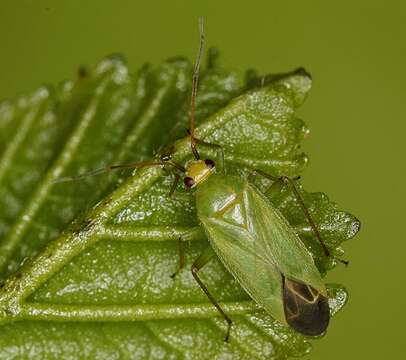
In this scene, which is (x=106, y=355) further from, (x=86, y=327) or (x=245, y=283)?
(x=245, y=283)

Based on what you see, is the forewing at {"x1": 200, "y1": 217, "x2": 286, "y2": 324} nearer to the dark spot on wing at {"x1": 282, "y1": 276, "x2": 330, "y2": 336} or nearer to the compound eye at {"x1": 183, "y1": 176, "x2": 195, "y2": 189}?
the dark spot on wing at {"x1": 282, "y1": 276, "x2": 330, "y2": 336}

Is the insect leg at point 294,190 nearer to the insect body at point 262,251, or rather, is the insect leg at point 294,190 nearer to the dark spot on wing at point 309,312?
the insect body at point 262,251

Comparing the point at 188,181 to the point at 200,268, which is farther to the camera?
the point at 188,181

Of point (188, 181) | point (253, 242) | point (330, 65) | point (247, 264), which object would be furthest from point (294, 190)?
point (330, 65)

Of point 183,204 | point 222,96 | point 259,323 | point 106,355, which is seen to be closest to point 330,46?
point 222,96

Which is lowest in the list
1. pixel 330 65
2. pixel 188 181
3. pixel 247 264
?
pixel 247 264

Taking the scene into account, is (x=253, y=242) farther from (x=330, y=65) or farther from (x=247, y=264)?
(x=330, y=65)
